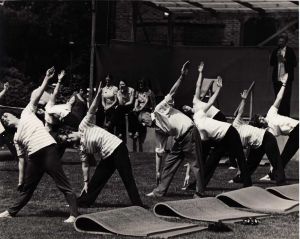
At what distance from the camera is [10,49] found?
36312 millimetres

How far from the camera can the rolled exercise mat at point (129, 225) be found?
10.4 meters

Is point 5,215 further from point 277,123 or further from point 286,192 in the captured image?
point 277,123

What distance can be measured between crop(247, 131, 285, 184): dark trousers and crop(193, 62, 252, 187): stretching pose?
3.07 feet

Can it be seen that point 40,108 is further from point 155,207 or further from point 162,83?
point 162,83

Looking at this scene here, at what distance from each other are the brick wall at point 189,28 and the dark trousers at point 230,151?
10.6m

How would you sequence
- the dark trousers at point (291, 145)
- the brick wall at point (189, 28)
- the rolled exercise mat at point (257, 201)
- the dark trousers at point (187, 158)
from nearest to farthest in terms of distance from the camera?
the rolled exercise mat at point (257, 201) < the dark trousers at point (187, 158) < the dark trousers at point (291, 145) < the brick wall at point (189, 28)

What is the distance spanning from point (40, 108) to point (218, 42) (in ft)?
46.6

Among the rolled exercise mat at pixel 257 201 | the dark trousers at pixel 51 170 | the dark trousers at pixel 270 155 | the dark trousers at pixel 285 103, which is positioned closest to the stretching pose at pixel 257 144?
the dark trousers at pixel 270 155

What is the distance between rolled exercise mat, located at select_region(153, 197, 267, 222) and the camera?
11.8 m

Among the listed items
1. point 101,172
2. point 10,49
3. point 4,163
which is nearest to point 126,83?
point 4,163

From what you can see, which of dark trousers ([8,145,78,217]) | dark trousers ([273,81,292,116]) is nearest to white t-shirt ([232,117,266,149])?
dark trousers ([273,81,292,116])

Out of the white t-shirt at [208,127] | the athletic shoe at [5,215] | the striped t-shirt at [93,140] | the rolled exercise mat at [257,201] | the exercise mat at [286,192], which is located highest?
the striped t-shirt at [93,140]

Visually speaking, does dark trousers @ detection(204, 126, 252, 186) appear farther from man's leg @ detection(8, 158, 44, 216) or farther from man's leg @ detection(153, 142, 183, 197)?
man's leg @ detection(8, 158, 44, 216)

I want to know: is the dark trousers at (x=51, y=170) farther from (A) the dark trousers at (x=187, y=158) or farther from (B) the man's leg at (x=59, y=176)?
(A) the dark trousers at (x=187, y=158)
